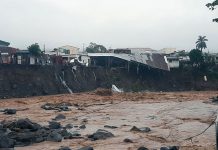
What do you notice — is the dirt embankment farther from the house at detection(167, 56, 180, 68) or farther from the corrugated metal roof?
the house at detection(167, 56, 180, 68)

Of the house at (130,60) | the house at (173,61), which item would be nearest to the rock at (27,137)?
the house at (130,60)

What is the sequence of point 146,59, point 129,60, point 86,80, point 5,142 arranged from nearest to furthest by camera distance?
point 5,142 → point 86,80 → point 129,60 → point 146,59

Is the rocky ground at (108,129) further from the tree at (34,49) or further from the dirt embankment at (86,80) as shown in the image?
the tree at (34,49)

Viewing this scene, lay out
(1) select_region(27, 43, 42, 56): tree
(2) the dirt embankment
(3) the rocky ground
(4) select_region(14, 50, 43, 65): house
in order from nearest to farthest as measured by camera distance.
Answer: (3) the rocky ground → (2) the dirt embankment → (1) select_region(27, 43, 42, 56): tree → (4) select_region(14, 50, 43, 65): house

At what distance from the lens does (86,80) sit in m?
49.8

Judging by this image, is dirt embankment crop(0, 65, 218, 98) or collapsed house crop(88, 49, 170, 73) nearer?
dirt embankment crop(0, 65, 218, 98)

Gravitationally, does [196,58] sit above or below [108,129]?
above

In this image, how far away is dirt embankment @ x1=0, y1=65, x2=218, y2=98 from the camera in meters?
42.2

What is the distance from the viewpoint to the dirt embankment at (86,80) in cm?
4216

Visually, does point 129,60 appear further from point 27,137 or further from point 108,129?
point 27,137

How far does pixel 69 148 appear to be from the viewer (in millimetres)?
13711

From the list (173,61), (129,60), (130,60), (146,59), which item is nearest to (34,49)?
(129,60)

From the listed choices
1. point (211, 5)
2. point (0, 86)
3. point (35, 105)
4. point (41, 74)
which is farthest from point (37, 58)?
point (211, 5)

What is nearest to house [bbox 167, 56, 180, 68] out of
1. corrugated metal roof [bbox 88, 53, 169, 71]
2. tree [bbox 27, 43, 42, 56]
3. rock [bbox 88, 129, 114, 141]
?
corrugated metal roof [bbox 88, 53, 169, 71]
